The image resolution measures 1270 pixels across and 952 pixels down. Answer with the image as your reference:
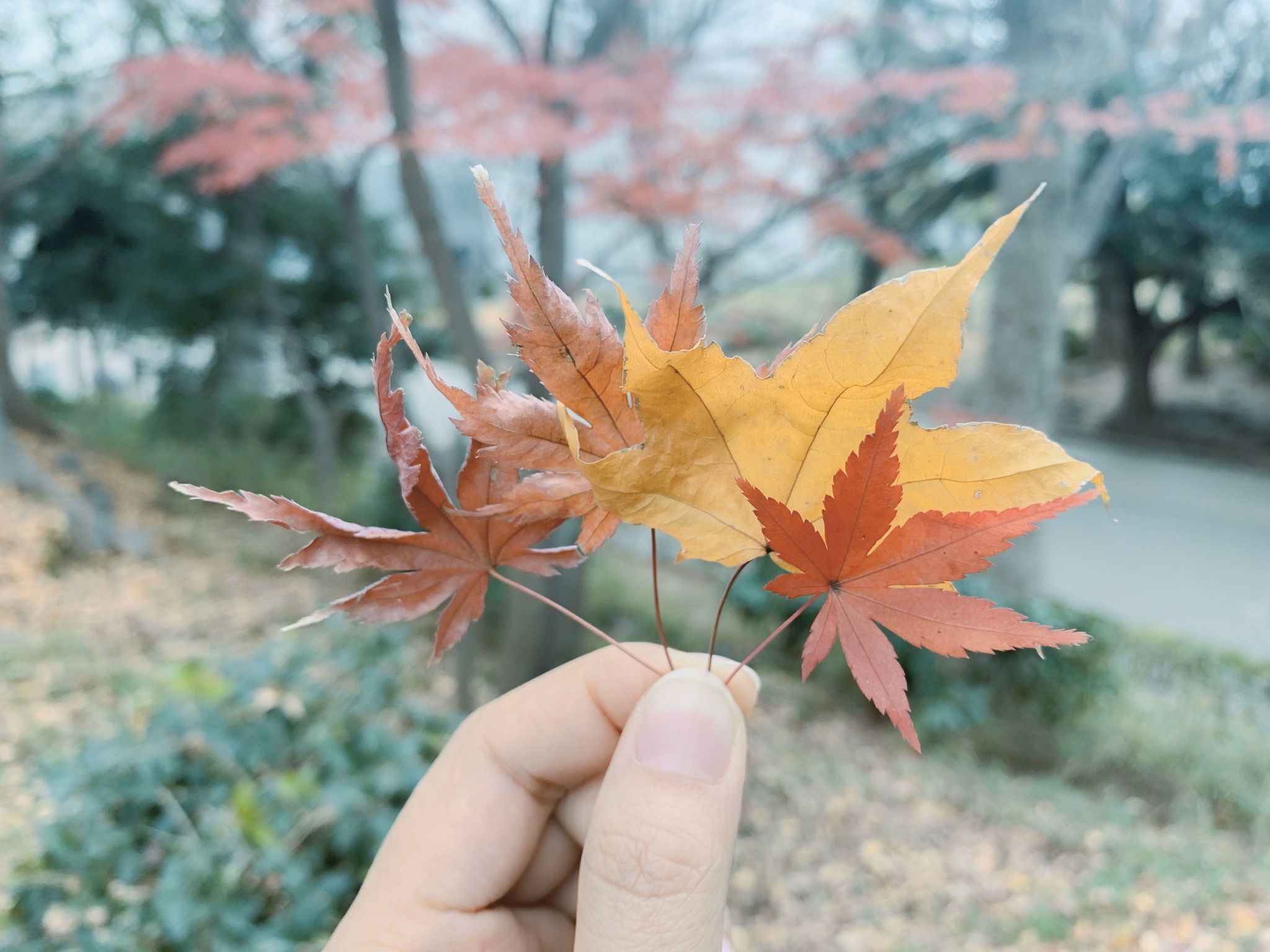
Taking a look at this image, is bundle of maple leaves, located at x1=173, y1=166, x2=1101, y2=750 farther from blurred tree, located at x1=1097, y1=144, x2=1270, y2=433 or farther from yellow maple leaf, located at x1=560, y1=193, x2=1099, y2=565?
blurred tree, located at x1=1097, y1=144, x2=1270, y2=433

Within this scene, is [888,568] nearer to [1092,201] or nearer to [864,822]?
[864,822]

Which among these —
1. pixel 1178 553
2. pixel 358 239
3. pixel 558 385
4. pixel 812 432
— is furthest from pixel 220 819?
pixel 1178 553

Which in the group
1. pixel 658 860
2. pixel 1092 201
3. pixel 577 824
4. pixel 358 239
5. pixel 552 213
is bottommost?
pixel 577 824

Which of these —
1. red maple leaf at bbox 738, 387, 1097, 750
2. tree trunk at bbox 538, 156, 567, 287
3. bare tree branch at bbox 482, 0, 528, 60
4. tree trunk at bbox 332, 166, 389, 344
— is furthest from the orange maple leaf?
tree trunk at bbox 332, 166, 389, 344

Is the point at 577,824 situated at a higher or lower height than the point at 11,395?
higher

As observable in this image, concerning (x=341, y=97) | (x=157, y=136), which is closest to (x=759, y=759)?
(x=341, y=97)

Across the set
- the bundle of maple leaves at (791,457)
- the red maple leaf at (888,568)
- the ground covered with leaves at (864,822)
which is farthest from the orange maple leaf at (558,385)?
the ground covered with leaves at (864,822)

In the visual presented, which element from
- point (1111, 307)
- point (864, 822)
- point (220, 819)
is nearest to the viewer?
point (220, 819)

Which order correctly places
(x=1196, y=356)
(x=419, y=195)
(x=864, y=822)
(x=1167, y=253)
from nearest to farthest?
(x=419, y=195)
(x=864, y=822)
(x=1167, y=253)
(x=1196, y=356)
